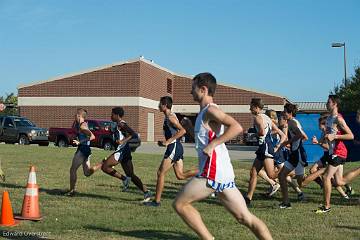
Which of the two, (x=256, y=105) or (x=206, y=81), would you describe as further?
(x=256, y=105)

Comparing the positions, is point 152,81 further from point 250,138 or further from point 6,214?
point 6,214

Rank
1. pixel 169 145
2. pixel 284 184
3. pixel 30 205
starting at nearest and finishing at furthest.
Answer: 1. pixel 30 205
2. pixel 169 145
3. pixel 284 184

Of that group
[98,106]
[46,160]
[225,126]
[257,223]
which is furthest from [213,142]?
[98,106]

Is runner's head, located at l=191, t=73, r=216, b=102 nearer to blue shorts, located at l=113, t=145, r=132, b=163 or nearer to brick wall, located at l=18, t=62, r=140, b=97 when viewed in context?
blue shorts, located at l=113, t=145, r=132, b=163

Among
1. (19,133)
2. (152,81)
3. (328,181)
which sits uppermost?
(152,81)

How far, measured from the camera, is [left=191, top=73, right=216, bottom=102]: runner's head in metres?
5.72

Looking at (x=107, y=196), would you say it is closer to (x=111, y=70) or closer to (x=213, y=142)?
(x=213, y=142)

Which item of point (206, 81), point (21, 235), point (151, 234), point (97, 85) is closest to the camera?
point (206, 81)

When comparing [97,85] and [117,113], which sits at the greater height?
[97,85]

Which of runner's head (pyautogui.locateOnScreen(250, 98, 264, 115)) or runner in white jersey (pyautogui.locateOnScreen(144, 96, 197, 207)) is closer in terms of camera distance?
runner in white jersey (pyautogui.locateOnScreen(144, 96, 197, 207))

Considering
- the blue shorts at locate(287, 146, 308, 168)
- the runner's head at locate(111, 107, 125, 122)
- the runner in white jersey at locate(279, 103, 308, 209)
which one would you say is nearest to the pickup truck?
the runner's head at locate(111, 107, 125, 122)

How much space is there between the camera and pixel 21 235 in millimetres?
7117

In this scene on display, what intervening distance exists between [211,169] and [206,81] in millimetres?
902

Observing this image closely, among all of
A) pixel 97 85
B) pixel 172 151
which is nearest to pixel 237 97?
pixel 97 85
